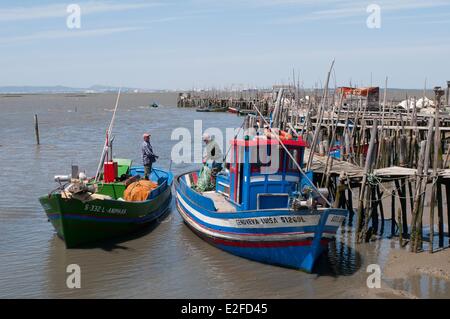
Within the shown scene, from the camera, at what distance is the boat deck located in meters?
15.4

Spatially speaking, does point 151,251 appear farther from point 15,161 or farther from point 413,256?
point 15,161

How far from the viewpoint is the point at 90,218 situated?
Result: 15.1m

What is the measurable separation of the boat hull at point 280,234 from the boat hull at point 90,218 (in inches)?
104

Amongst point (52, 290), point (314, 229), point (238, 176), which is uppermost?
point (238, 176)

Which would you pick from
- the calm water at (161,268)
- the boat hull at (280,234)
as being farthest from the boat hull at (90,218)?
the boat hull at (280,234)

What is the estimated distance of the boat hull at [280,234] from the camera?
43.0 feet

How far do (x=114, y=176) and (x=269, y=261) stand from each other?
20.8 feet

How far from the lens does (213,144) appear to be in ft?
58.7

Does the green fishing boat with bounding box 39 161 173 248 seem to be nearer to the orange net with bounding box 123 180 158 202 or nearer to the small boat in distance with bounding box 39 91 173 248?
the small boat in distance with bounding box 39 91 173 248

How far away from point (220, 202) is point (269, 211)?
316 cm

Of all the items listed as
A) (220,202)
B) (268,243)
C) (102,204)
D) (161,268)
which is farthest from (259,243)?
(102,204)

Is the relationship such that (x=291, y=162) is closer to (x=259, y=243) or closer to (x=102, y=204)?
(x=259, y=243)
